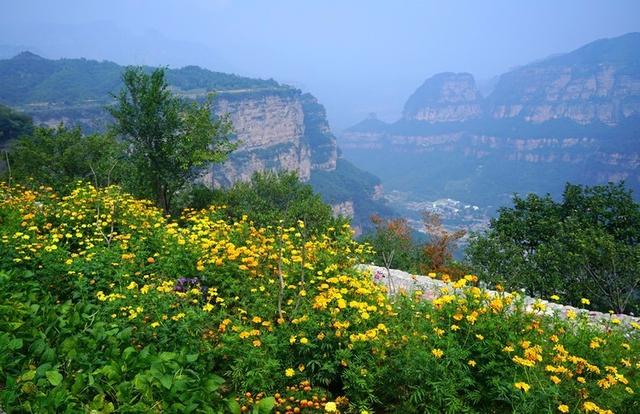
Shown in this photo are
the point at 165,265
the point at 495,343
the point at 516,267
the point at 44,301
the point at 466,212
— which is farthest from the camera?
the point at 466,212

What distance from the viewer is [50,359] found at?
448 centimetres

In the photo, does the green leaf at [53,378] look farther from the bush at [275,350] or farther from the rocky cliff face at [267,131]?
the rocky cliff face at [267,131]

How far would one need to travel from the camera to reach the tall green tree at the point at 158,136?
58.2 feet

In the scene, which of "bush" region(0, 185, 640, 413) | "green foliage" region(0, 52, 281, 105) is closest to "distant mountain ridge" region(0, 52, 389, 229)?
"green foliage" region(0, 52, 281, 105)

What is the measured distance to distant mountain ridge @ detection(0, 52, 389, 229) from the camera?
5295 inches

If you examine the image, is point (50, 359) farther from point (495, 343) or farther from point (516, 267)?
point (516, 267)

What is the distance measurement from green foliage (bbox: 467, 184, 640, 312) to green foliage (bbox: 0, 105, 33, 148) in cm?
6146

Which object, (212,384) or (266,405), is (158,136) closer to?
(212,384)

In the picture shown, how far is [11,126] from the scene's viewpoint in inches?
2361

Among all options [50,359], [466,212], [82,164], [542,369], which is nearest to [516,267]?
[542,369]

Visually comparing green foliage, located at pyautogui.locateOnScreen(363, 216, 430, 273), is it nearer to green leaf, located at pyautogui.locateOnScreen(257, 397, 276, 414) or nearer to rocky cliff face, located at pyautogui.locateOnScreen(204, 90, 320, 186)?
green leaf, located at pyautogui.locateOnScreen(257, 397, 276, 414)

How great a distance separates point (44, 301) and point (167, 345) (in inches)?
79.2

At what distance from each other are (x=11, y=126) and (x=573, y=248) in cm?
7077

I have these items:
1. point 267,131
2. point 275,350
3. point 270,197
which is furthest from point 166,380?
point 267,131
